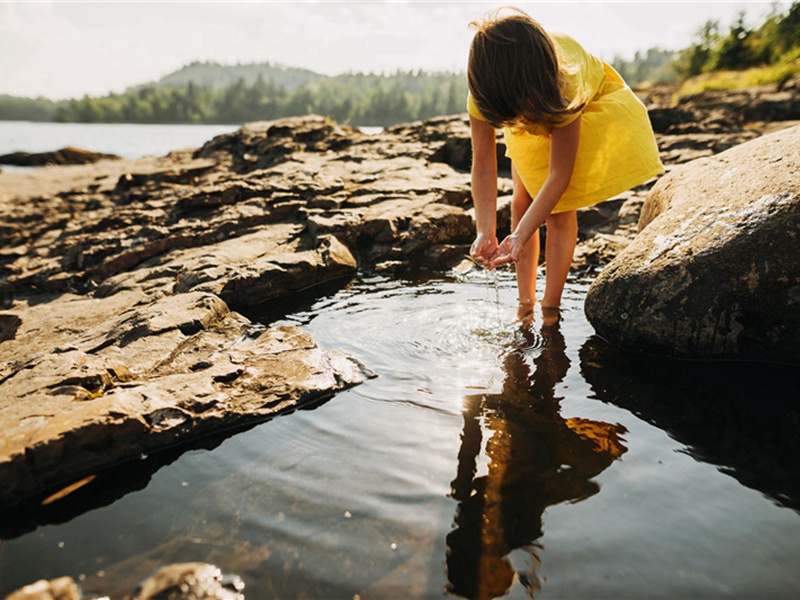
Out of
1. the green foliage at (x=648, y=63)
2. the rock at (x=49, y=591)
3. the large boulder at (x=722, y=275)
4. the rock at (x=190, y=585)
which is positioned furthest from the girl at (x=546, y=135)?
the green foliage at (x=648, y=63)

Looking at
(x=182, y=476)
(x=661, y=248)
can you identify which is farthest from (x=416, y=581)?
(x=661, y=248)

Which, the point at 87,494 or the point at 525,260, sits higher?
the point at 525,260

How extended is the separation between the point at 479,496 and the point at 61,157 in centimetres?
2548

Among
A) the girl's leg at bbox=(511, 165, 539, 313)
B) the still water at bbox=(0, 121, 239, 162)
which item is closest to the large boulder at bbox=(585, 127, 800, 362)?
the girl's leg at bbox=(511, 165, 539, 313)

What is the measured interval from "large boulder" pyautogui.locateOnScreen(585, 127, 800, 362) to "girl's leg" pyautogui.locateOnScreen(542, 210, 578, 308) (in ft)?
1.12

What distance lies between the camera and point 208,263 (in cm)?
531

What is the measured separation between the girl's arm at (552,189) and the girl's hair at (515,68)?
0.28 m

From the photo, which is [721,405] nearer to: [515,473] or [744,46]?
[515,473]

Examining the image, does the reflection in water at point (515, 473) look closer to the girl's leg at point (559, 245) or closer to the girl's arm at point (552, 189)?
the girl's arm at point (552, 189)

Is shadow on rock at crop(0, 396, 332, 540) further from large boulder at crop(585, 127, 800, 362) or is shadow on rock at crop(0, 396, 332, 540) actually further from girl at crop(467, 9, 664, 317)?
large boulder at crop(585, 127, 800, 362)

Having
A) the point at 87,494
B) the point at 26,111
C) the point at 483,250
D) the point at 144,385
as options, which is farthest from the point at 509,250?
the point at 26,111

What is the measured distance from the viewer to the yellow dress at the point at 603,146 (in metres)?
3.57

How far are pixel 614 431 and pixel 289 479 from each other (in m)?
1.52

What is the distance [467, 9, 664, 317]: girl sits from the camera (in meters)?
2.88
